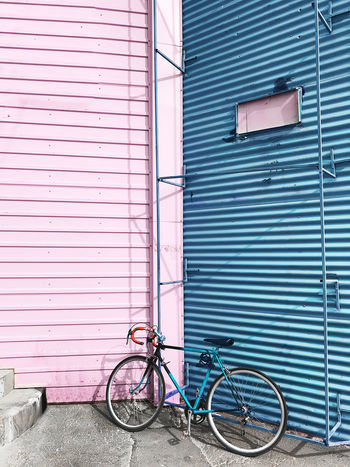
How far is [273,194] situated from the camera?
15.6 feet

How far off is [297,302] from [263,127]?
2.27 m

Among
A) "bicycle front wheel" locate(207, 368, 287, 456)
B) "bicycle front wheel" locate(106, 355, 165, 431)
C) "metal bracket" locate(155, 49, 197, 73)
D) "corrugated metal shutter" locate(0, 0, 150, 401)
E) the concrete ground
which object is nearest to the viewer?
the concrete ground

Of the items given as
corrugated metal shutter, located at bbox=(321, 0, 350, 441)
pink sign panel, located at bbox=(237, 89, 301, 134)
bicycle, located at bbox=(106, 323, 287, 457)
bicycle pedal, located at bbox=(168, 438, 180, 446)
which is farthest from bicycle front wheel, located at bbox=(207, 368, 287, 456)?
pink sign panel, located at bbox=(237, 89, 301, 134)

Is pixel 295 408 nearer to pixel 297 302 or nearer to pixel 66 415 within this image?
pixel 297 302

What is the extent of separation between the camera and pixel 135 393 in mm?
5211

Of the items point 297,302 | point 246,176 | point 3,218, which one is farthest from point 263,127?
point 3,218

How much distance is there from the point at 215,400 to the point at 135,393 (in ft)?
3.68

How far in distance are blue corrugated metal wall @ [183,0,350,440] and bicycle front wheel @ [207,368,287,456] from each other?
0.23 m

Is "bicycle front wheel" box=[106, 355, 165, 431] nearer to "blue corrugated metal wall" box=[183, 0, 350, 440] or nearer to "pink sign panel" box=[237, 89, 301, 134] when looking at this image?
"blue corrugated metal wall" box=[183, 0, 350, 440]

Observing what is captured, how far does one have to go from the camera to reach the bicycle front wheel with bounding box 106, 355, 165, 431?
15.7ft

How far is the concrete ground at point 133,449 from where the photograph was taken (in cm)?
401

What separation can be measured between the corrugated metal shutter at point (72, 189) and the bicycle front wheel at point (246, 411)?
1.64 m

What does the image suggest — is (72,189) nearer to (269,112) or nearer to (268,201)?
(268,201)

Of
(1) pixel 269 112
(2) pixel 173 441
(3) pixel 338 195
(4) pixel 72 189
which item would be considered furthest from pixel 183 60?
(2) pixel 173 441
